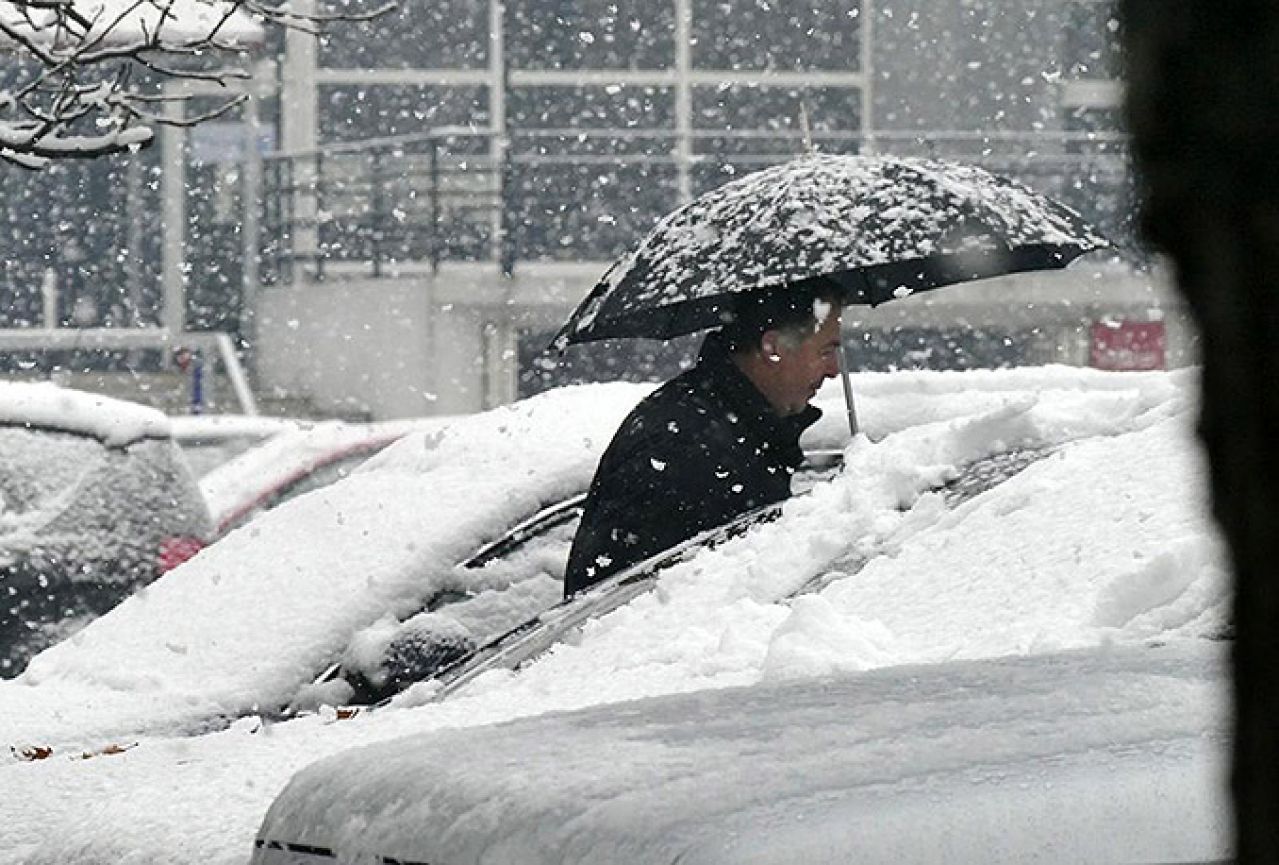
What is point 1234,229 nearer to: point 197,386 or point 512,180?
point 197,386

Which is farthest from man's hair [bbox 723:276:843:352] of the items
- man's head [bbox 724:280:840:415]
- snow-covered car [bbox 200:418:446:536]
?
snow-covered car [bbox 200:418:446:536]

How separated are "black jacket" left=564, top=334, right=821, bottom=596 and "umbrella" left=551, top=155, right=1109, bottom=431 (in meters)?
0.27

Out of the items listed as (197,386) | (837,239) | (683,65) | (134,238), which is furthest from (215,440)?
(683,65)

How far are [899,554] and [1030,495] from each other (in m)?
0.20

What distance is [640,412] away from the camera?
18.2ft

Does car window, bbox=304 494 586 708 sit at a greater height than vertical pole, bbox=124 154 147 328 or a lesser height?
greater

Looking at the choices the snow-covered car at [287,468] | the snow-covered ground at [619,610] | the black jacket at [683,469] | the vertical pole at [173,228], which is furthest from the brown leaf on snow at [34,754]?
the vertical pole at [173,228]

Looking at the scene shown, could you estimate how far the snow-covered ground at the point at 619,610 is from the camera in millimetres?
3541

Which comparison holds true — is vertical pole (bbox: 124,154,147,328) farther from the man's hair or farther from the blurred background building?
the man's hair

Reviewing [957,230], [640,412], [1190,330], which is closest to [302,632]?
[640,412]

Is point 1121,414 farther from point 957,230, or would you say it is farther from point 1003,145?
point 1003,145

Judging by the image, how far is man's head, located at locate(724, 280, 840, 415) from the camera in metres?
5.63

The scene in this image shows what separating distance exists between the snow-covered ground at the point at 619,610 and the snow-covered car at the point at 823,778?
0.55ft

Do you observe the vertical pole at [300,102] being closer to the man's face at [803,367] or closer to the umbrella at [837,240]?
the umbrella at [837,240]
